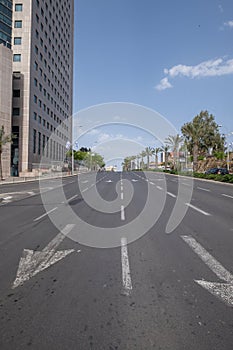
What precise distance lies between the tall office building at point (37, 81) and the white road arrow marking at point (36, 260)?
141 ft

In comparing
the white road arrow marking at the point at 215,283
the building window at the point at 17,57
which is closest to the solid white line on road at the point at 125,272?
the white road arrow marking at the point at 215,283

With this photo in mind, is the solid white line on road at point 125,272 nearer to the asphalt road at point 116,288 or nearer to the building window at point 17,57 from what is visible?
the asphalt road at point 116,288

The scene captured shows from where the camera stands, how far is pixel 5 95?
40.8 metres

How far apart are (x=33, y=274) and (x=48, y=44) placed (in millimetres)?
65343

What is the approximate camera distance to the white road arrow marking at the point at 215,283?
3.35 m

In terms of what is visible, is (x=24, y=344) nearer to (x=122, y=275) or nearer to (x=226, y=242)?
(x=122, y=275)

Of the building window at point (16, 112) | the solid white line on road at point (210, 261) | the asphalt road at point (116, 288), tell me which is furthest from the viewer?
the building window at point (16, 112)

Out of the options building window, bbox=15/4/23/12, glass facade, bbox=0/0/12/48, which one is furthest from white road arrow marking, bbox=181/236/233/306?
building window, bbox=15/4/23/12

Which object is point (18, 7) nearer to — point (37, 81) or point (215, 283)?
point (37, 81)

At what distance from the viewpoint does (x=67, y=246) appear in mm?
5539

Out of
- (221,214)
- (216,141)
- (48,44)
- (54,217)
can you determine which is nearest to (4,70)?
(48,44)

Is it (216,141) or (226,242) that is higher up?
(216,141)

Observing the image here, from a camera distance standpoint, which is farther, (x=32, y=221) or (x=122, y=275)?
(x=32, y=221)

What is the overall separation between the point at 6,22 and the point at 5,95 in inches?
541
